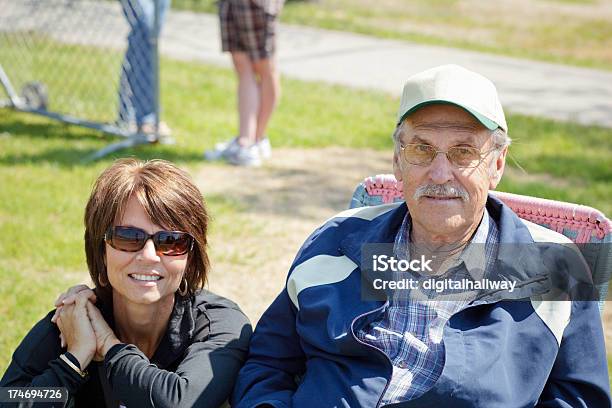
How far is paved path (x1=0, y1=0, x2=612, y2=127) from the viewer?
9383mm

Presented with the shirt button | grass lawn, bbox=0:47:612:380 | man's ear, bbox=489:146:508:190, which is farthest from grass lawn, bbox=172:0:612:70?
the shirt button

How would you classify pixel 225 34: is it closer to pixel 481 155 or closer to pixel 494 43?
pixel 481 155

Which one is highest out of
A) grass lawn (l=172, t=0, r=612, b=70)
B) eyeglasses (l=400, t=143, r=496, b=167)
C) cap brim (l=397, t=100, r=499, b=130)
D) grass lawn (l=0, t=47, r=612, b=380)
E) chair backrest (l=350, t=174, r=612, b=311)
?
cap brim (l=397, t=100, r=499, b=130)

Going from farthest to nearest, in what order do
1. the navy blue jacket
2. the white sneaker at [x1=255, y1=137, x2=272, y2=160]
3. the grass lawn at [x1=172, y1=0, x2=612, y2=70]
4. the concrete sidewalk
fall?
the grass lawn at [x1=172, y1=0, x2=612, y2=70] → the concrete sidewalk → the white sneaker at [x1=255, y1=137, x2=272, y2=160] → the navy blue jacket

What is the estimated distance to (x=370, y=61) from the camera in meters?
11.5

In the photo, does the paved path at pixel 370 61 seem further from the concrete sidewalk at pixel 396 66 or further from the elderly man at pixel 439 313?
the elderly man at pixel 439 313

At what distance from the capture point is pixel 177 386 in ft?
8.20

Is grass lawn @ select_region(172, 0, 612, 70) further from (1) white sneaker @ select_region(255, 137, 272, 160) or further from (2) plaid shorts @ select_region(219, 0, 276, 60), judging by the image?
(2) plaid shorts @ select_region(219, 0, 276, 60)

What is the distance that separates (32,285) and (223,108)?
4.20 meters

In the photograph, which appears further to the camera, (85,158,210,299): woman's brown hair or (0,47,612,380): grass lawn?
(0,47,612,380): grass lawn

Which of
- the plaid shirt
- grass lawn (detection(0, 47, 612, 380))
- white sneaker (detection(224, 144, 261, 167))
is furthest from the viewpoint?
white sneaker (detection(224, 144, 261, 167))

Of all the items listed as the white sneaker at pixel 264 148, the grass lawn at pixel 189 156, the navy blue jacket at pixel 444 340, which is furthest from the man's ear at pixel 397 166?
the white sneaker at pixel 264 148

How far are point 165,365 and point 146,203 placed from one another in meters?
0.49

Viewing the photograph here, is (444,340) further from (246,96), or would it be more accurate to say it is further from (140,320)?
(246,96)
